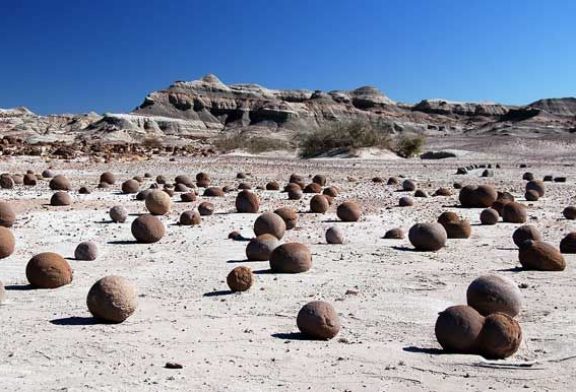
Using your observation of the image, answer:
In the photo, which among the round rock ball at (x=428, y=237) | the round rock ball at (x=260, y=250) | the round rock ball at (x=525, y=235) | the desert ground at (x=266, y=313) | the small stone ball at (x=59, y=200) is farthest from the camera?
the small stone ball at (x=59, y=200)

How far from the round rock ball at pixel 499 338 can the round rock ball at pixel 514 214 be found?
753 centimetres

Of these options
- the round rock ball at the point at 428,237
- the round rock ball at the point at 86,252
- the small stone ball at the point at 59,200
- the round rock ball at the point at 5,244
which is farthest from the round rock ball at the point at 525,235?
the small stone ball at the point at 59,200

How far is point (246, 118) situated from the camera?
105 m

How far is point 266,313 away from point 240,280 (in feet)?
2.60

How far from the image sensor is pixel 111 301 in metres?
Result: 6.30

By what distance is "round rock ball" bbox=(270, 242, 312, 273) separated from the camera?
8375 mm

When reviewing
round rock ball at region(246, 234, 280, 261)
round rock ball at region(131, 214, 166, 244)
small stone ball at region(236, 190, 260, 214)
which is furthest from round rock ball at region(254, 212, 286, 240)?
small stone ball at region(236, 190, 260, 214)

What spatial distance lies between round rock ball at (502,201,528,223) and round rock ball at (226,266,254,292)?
6.53m

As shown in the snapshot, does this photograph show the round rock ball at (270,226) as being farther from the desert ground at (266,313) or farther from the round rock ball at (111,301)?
the round rock ball at (111,301)

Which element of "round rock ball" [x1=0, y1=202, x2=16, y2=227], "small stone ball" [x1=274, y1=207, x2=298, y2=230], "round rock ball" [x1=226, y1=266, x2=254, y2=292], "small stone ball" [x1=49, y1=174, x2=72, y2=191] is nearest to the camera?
"round rock ball" [x1=226, y1=266, x2=254, y2=292]

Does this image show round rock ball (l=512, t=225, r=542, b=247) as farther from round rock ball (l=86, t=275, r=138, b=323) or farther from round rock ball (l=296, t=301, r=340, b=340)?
round rock ball (l=86, t=275, r=138, b=323)

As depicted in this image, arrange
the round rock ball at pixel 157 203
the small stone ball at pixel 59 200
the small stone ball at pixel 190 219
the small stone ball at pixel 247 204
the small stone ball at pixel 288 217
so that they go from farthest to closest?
1. the small stone ball at pixel 59 200
2. the small stone ball at pixel 247 204
3. the round rock ball at pixel 157 203
4. the small stone ball at pixel 190 219
5. the small stone ball at pixel 288 217

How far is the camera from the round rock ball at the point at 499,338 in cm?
532

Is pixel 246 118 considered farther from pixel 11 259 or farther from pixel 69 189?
pixel 11 259
